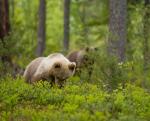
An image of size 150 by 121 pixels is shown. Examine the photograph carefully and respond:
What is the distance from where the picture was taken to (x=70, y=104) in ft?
33.1

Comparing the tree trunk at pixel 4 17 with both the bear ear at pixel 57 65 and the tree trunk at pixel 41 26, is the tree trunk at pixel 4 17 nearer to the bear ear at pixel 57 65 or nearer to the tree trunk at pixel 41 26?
the tree trunk at pixel 41 26

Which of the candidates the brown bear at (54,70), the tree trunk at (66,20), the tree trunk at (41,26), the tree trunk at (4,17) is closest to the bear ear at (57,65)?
the brown bear at (54,70)

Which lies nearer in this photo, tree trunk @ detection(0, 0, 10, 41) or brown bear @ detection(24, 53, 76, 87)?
brown bear @ detection(24, 53, 76, 87)

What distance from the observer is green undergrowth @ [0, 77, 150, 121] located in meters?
8.64

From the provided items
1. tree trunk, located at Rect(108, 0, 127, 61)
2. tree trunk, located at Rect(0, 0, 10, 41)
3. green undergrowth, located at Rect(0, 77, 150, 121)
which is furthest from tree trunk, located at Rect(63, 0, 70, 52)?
green undergrowth, located at Rect(0, 77, 150, 121)

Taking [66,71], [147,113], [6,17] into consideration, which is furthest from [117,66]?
[6,17]

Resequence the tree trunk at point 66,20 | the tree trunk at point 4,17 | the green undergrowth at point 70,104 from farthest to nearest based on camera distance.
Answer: the tree trunk at point 66,20
the tree trunk at point 4,17
the green undergrowth at point 70,104

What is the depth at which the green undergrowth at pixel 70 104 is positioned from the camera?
340 inches

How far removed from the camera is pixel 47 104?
1048 centimetres

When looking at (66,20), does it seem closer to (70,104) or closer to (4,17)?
(4,17)

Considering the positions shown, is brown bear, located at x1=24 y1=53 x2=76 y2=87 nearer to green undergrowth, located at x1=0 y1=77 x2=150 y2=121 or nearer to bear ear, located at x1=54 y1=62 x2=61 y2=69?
bear ear, located at x1=54 y1=62 x2=61 y2=69

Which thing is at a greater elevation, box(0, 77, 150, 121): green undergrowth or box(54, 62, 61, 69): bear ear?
box(54, 62, 61, 69): bear ear

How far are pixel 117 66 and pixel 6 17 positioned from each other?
30.9 feet

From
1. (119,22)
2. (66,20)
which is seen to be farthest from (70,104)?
(66,20)
